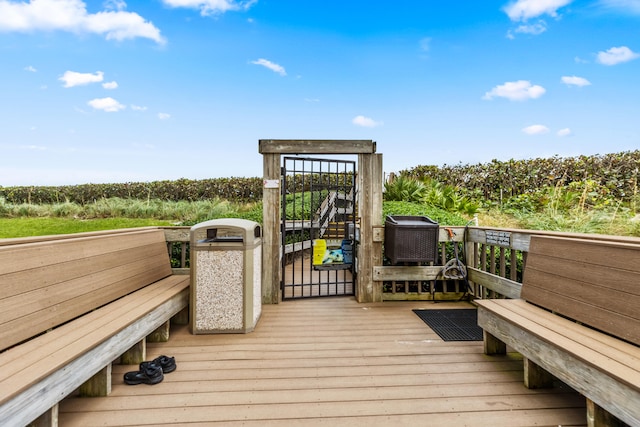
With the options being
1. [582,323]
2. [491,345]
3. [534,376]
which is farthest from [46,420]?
[582,323]

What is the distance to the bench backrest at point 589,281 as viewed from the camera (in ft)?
5.95

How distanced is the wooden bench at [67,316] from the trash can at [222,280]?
0.27 meters

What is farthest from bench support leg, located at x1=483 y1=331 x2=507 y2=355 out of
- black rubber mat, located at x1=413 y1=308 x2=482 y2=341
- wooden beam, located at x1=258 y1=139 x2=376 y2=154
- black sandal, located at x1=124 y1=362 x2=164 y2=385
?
black sandal, located at x1=124 y1=362 x2=164 y2=385

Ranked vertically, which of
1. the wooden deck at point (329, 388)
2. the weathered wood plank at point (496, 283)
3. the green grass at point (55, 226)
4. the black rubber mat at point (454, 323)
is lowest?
the black rubber mat at point (454, 323)

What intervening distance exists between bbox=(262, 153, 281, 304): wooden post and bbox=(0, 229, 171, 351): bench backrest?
140 centimetres

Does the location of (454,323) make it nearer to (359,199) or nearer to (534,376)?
(534,376)

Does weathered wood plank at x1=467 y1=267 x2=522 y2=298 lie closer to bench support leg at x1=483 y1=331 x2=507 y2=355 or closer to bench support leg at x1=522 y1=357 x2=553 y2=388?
bench support leg at x1=483 y1=331 x2=507 y2=355

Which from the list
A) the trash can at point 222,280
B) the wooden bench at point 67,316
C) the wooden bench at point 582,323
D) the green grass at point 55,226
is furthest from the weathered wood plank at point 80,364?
the green grass at point 55,226

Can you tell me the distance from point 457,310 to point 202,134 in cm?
766

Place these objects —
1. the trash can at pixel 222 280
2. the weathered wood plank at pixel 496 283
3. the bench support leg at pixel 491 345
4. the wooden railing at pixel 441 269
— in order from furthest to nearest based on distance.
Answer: the wooden railing at pixel 441 269, the weathered wood plank at pixel 496 283, the trash can at pixel 222 280, the bench support leg at pixel 491 345

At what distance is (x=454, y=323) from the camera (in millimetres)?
3480

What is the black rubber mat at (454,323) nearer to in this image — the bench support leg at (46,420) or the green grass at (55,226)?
the bench support leg at (46,420)

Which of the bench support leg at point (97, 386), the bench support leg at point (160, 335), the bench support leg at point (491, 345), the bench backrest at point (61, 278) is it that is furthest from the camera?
the bench support leg at point (160, 335)

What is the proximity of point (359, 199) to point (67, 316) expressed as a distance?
315cm
